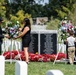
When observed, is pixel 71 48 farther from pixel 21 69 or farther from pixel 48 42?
pixel 21 69

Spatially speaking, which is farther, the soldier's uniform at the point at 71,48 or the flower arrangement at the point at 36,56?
the flower arrangement at the point at 36,56

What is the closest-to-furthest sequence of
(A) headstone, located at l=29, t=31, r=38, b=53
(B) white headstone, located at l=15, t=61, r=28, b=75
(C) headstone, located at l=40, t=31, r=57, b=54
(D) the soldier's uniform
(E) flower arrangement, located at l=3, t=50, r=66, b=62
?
(B) white headstone, located at l=15, t=61, r=28, b=75 < (D) the soldier's uniform < (E) flower arrangement, located at l=3, t=50, r=66, b=62 < (C) headstone, located at l=40, t=31, r=57, b=54 < (A) headstone, located at l=29, t=31, r=38, b=53

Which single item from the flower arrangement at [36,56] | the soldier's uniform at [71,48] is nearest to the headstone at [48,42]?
the flower arrangement at [36,56]

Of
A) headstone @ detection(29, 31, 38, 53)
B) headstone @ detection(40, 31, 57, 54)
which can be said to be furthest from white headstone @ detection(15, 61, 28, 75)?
headstone @ detection(29, 31, 38, 53)

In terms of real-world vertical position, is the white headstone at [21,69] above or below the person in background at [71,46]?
above

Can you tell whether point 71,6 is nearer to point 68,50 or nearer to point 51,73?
point 68,50

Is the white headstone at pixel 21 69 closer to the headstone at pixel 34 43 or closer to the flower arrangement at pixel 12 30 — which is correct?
the flower arrangement at pixel 12 30

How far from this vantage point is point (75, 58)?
47.4ft

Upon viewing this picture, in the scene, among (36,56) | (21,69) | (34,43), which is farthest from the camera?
(34,43)

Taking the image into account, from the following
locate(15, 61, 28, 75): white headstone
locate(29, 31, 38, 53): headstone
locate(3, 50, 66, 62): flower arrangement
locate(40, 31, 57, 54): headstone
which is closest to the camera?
locate(15, 61, 28, 75): white headstone

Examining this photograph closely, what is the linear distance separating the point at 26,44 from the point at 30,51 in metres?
4.36

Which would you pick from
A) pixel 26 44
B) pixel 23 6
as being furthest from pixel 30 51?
pixel 23 6

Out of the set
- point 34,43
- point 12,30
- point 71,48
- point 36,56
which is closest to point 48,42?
point 34,43

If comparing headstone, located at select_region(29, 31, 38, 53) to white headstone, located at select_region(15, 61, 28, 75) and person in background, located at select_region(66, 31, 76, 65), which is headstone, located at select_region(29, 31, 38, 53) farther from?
white headstone, located at select_region(15, 61, 28, 75)
